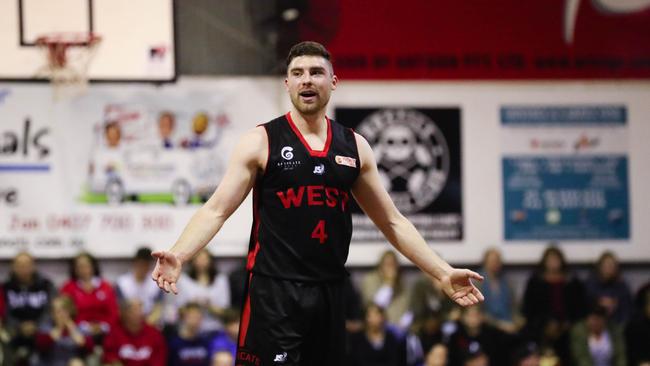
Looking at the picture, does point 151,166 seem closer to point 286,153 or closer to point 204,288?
point 204,288

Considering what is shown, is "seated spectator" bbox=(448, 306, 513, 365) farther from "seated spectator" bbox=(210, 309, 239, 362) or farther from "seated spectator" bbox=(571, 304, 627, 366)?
"seated spectator" bbox=(210, 309, 239, 362)

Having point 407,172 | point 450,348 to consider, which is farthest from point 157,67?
point 450,348

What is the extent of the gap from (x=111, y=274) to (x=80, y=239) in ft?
2.16

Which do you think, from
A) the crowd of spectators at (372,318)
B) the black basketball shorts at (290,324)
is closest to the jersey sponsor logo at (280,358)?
the black basketball shorts at (290,324)

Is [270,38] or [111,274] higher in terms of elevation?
[270,38]

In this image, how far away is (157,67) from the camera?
1440 centimetres

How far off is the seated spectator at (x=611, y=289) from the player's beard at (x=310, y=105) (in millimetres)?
10039

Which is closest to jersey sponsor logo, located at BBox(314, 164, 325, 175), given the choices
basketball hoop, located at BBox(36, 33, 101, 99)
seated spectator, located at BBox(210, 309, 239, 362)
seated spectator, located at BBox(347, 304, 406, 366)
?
seated spectator, located at BBox(210, 309, 239, 362)

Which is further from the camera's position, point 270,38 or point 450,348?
point 270,38

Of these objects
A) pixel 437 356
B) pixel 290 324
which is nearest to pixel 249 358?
→ pixel 290 324

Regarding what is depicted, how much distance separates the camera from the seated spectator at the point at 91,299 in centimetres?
1316

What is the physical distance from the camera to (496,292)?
48.5ft

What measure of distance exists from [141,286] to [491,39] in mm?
6369

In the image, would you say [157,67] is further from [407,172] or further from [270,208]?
[270,208]
